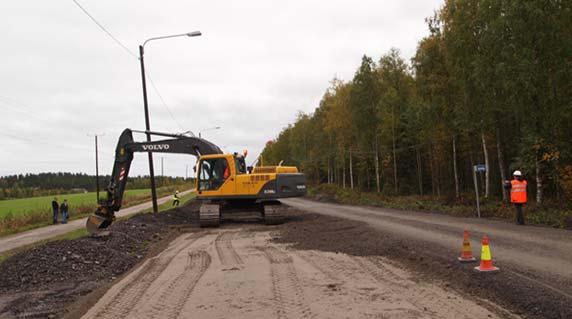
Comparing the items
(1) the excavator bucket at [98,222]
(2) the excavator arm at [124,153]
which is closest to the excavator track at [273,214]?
(2) the excavator arm at [124,153]

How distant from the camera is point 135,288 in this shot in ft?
23.7

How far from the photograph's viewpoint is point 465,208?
1930 cm

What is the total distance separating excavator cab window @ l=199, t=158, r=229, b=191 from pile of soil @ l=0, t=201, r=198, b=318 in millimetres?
3802

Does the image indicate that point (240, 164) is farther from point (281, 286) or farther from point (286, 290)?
point (286, 290)

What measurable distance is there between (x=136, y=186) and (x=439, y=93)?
98.3 m

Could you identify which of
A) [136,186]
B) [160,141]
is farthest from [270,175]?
[136,186]

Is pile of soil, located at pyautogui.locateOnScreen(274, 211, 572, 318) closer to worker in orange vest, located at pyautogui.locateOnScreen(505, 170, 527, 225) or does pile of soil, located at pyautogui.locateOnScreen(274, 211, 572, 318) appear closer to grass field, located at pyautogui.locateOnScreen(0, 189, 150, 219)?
worker in orange vest, located at pyautogui.locateOnScreen(505, 170, 527, 225)

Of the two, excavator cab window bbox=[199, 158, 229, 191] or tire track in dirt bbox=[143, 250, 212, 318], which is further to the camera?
excavator cab window bbox=[199, 158, 229, 191]

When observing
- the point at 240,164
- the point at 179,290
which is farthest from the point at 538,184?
the point at 179,290

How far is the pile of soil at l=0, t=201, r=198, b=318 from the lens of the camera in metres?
6.78

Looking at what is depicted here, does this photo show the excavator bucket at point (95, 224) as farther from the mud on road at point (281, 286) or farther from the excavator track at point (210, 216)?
the excavator track at point (210, 216)

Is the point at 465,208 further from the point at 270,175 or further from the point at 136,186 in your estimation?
the point at 136,186

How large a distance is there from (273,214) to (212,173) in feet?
9.28

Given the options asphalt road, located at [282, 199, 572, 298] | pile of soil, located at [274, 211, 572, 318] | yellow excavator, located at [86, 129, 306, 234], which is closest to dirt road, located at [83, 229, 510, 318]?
pile of soil, located at [274, 211, 572, 318]
